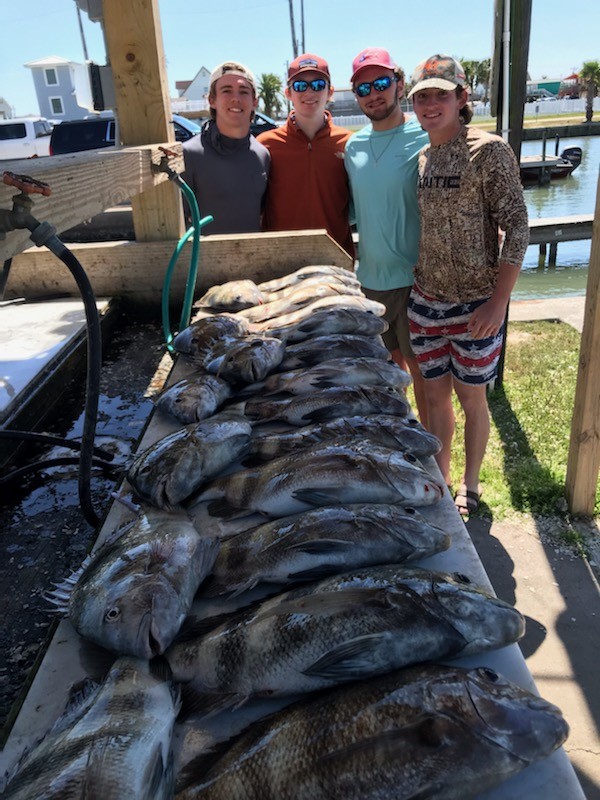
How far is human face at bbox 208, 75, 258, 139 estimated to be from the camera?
4.79 meters

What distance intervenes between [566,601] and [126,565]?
10.8 feet

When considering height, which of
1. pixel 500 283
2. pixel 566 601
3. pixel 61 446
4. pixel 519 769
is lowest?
pixel 566 601

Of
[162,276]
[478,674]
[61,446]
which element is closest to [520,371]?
[162,276]

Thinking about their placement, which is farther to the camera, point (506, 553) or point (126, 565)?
point (506, 553)

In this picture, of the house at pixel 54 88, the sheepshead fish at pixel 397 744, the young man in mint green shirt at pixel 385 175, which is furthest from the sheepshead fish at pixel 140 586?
the house at pixel 54 88

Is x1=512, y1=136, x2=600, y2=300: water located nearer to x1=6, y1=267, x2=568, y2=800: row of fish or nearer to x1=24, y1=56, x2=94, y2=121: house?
x1=6, y1=267, x2=568, y2=800: row of fish

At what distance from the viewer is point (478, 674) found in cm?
131

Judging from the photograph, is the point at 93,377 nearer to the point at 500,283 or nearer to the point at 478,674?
the point at 478,674

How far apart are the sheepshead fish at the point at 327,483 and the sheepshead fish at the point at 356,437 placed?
134mm

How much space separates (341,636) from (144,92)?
4549 millimetres

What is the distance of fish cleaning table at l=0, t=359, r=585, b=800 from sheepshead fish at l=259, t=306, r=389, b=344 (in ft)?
4.46

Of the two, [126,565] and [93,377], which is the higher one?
[93,377]

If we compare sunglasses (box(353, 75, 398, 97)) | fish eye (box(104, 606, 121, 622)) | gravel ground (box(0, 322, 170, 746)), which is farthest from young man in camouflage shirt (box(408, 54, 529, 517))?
fish eye (box(104, 606, 121, 622))

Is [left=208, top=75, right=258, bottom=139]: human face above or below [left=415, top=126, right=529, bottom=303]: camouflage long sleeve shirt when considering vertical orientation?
above
